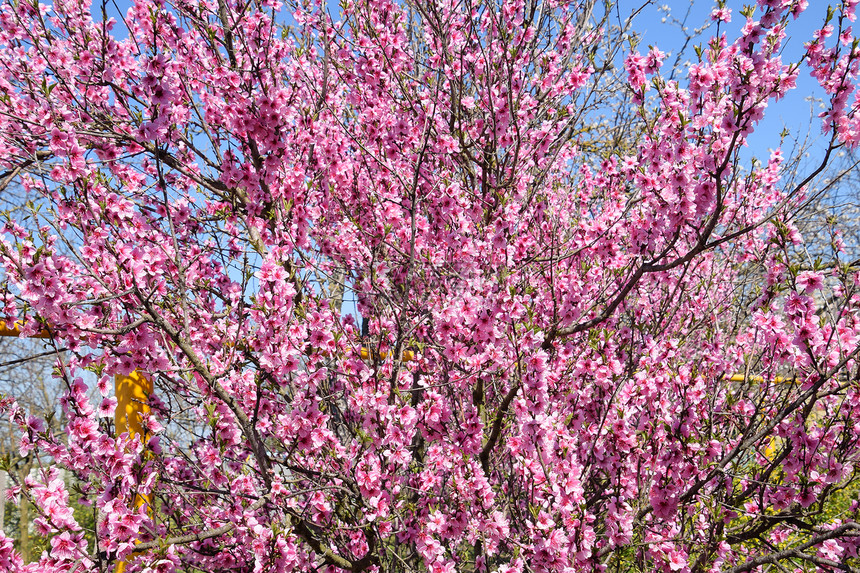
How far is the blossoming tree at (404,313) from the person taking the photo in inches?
109

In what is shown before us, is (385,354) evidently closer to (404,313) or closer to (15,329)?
(404,313)

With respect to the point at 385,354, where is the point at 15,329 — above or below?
below

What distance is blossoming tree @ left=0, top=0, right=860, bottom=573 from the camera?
2.77 metres

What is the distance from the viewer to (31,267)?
240cm

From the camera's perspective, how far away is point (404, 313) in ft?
11.5

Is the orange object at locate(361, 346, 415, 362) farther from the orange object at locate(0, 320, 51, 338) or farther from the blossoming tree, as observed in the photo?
the orange object at locate(0, 320, 51, 338)

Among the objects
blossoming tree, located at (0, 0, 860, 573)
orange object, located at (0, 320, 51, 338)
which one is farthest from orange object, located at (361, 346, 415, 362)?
orange object, located at (0, 320, 51, 338)

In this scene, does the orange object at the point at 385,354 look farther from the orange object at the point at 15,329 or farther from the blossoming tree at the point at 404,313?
the orange object at the point at 15,329

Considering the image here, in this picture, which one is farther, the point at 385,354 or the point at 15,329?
the point at 385,354

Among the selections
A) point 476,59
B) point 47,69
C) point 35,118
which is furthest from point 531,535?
point 47,69

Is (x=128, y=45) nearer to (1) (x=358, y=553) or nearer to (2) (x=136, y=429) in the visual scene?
(2) (x=136, y=429)

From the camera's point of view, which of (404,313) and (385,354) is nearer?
(404,313)

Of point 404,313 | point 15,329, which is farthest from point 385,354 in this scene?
point 15,329

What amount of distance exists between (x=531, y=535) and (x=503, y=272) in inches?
57.2
